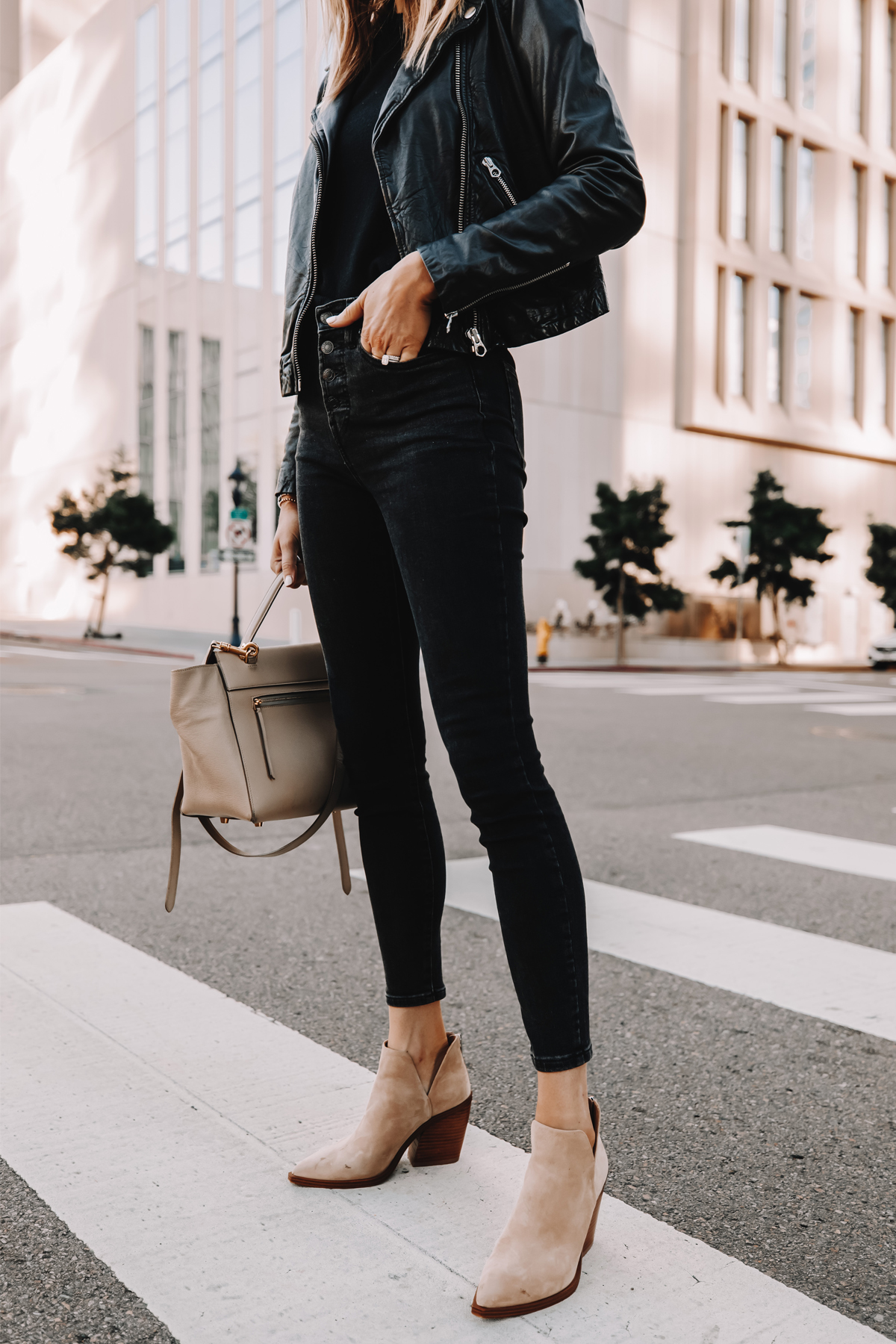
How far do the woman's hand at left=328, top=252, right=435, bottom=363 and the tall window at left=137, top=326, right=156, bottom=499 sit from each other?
3863 centimetres

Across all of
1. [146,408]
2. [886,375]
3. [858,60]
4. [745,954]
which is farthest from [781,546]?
[745,954]

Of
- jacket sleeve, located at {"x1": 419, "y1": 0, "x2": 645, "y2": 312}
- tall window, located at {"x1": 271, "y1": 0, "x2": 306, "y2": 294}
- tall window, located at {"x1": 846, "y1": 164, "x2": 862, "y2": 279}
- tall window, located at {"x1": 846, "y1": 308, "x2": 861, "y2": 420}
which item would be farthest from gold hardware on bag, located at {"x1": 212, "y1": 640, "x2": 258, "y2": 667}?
tall window, located at {"x1": 846, "y1": 164, "x2": 862, "y2": 279}

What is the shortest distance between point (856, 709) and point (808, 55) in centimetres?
3032

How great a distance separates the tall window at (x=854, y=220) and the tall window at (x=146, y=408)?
21.7m

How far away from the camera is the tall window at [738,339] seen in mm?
35750

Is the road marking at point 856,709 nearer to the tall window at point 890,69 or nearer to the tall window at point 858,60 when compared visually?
the tall window at point 858,60

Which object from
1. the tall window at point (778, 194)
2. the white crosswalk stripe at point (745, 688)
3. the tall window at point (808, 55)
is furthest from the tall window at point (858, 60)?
the white crosswalk stripe at point (745, 688)

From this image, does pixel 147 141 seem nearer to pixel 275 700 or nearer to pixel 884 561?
pixel 884 561

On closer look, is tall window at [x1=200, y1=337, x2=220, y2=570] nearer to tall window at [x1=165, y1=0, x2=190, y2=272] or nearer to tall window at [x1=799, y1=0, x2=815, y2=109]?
tall window at [x1=165, y1=0, x2=190, y2=272]

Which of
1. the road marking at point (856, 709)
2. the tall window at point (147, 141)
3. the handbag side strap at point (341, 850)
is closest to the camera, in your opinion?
the handbag side strap at point (341, 850)

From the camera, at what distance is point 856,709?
1397cm

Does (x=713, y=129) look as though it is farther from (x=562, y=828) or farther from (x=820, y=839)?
(x=562, y=828)

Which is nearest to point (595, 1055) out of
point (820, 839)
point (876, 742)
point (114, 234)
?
point (820, 839)

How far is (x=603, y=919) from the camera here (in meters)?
3.93
